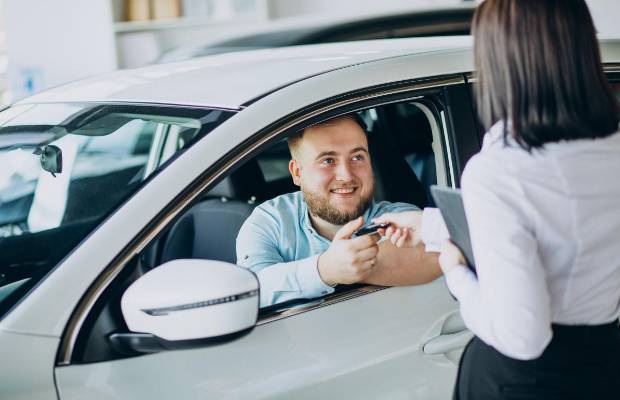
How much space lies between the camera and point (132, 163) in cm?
245

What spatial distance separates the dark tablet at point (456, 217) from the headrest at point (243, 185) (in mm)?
1172

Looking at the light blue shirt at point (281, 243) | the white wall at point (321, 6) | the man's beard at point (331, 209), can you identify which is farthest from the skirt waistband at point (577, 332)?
the white wall at point (321, 6)

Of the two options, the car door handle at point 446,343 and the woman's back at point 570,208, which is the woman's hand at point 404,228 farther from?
the woman's back at point 570,208

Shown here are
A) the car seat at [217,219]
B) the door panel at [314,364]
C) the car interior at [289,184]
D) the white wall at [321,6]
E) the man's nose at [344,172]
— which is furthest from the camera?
the white wall at [321,6]

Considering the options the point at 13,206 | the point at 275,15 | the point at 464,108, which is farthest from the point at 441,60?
the point at 275,15

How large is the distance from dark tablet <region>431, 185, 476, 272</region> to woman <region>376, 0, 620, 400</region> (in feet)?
0.16

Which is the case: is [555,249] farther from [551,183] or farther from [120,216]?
[120,216]

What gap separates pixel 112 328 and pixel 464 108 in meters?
0.97

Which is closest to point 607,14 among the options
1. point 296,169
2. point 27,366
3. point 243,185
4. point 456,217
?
point 243,185

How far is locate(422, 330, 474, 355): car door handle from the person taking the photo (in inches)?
72.9

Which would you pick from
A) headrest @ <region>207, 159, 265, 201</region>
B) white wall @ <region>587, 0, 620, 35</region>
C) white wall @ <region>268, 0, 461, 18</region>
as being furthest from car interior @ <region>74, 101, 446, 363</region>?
white wall @ <region>268, 0, 461, 18</region>

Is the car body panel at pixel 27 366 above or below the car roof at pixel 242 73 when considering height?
below

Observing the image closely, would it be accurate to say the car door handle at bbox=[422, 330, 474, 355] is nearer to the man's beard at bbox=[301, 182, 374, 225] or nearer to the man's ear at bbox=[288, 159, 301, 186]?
the man's beard at bbox=[301, 182, 374, 225]

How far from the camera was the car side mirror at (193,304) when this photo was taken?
58.2 inches
